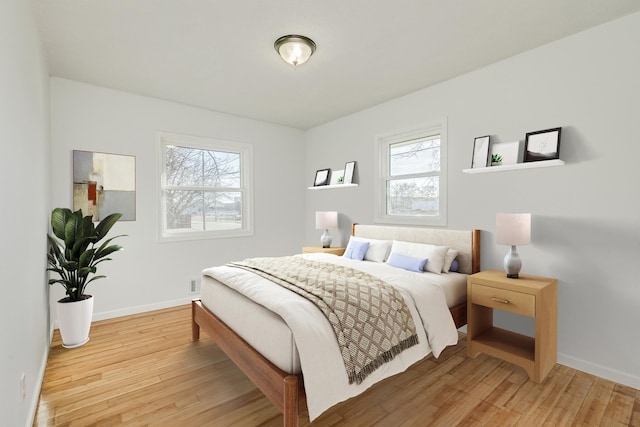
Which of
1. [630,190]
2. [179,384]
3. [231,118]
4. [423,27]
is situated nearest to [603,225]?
[630,190]

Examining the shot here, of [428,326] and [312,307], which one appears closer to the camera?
[312,307]

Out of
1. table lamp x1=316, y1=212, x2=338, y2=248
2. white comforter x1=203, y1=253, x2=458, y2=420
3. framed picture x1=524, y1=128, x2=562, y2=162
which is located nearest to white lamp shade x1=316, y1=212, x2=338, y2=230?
table lamp x1=316, y1=212, x2=338, y2=248

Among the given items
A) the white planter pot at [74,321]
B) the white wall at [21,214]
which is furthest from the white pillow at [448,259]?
the white planter pot at [74,321]

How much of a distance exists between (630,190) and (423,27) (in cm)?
189

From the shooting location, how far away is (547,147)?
8.25ft

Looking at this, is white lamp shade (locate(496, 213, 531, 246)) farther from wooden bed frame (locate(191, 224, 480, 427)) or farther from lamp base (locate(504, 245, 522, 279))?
wooden bed frame (locate(191, 224, 480, 427))

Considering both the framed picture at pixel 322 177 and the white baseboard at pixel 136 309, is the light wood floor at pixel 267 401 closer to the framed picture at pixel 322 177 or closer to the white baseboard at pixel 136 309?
the white baseboard at pixel 136 309

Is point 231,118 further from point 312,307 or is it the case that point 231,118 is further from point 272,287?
point 312,307

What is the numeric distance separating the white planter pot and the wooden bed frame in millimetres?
961

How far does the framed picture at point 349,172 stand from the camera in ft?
14.2

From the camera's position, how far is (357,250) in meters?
3.63

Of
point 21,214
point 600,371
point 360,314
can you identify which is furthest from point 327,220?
point 21,214

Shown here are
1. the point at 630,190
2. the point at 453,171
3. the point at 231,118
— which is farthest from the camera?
the point at 231,118

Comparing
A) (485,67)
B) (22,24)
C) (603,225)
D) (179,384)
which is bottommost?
(179,384)
